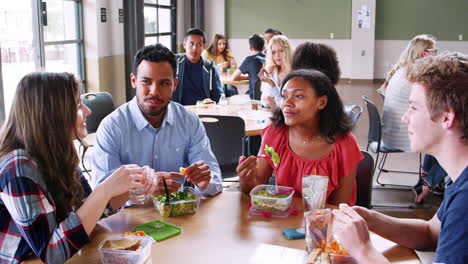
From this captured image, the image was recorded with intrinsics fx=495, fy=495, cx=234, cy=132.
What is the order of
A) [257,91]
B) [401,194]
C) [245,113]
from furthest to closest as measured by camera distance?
[257,91] → [401,194] → [245,113]

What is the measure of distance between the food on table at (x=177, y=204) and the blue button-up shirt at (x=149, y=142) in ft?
0.88

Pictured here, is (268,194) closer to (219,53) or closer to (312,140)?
(312,140)

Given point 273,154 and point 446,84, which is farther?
point 273,154

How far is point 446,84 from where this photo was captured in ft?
4.71

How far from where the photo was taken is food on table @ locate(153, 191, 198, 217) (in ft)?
6.45

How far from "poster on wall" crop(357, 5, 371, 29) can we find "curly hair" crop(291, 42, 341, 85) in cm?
928

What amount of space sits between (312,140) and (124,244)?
1.18m

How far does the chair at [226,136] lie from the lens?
143 inches

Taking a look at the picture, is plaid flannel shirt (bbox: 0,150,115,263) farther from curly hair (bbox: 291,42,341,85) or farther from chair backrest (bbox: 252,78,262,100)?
chair backrest (bbox: 252,78,262,100)

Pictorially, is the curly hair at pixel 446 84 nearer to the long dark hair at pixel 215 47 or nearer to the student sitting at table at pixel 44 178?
the student sitting at table at pixel 44 178

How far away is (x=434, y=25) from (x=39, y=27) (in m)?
9.77

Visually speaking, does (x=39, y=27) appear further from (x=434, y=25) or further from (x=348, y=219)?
(x=434, y=25)

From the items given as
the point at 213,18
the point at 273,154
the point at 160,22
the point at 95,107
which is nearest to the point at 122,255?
the point at 273,154

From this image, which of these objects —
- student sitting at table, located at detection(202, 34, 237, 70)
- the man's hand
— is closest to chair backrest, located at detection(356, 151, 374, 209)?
the man's hand
